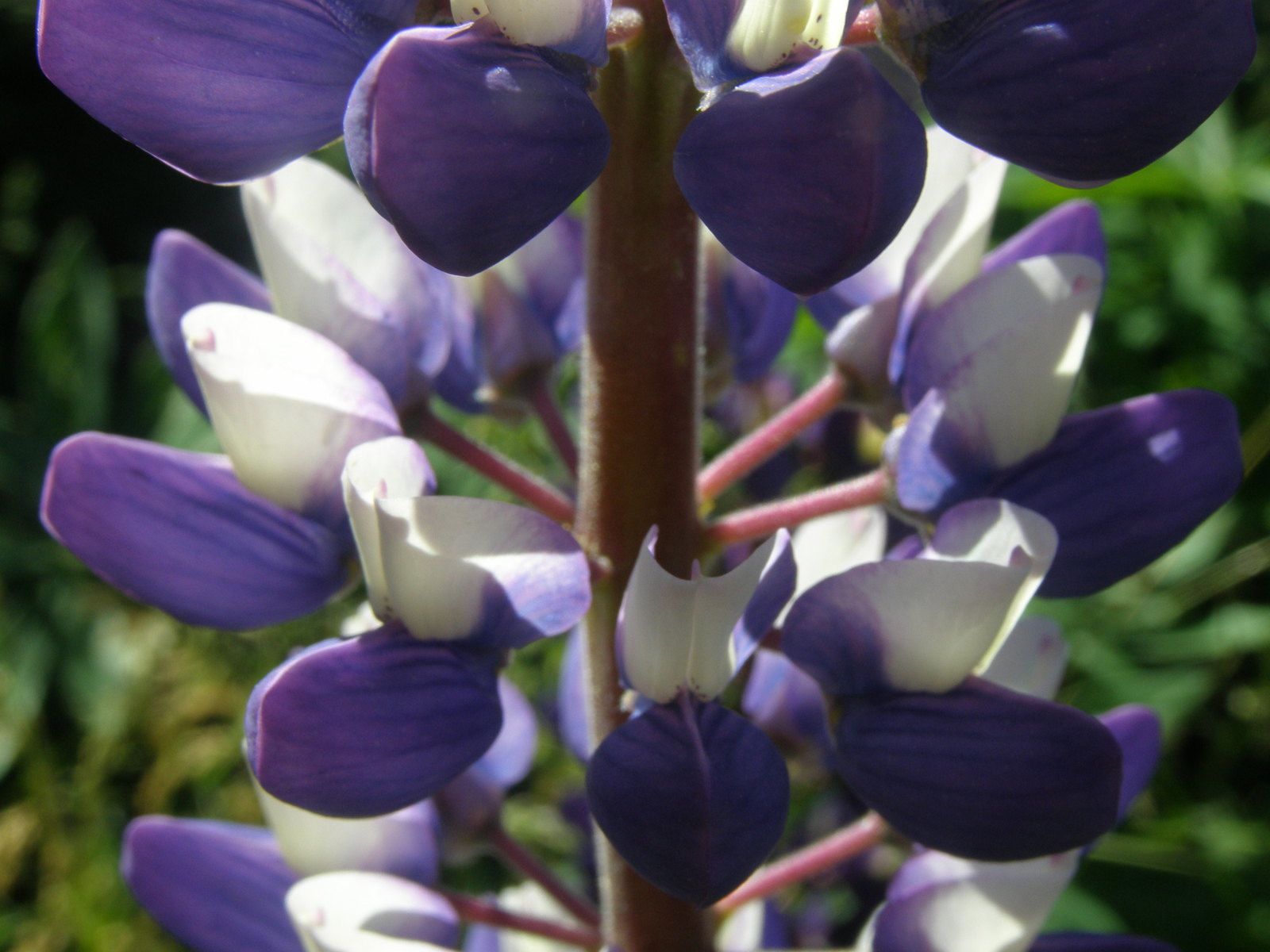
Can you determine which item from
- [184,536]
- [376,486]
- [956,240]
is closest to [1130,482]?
[956,240]

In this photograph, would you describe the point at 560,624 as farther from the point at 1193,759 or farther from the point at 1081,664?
the point at 1193,759

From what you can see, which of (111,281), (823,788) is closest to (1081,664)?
(823,788)

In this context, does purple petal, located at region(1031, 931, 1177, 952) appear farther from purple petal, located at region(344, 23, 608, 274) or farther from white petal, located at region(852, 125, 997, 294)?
purple petal, located at region(344, 23, 608, 274)

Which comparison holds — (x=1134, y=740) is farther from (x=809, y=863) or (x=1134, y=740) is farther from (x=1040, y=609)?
(x=1040, y=609)

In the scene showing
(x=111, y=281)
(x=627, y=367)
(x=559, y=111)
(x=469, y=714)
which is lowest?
(x=111, y=281)

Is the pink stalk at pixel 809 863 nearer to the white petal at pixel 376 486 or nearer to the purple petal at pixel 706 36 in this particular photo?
the white petal at pixel 376 486

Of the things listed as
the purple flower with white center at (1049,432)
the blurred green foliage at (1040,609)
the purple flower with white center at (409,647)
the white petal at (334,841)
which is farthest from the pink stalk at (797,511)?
the blurred green foliage at (1040,609)
